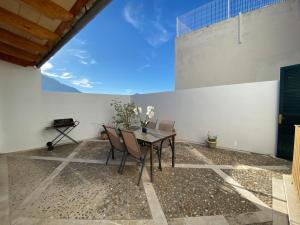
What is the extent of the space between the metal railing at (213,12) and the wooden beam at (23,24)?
20.3 feet

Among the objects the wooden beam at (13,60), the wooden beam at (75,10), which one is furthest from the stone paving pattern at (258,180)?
the wooden beam at (13,60)

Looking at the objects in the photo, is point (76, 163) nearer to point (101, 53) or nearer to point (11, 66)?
point (11, 66)

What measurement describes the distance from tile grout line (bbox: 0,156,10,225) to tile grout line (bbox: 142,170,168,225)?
1699 millimetres

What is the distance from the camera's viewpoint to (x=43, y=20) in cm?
212

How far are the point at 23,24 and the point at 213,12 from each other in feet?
22.2

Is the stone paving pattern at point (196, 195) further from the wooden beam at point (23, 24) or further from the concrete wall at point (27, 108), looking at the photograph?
the concrete wall at point (27, 108)

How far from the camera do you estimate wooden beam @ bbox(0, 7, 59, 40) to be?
1.88 meters

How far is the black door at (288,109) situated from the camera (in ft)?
10.7

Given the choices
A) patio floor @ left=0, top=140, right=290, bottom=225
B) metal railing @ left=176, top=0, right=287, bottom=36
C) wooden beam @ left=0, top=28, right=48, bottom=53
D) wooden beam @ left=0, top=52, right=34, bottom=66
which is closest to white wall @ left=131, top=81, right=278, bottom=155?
patio floor @ left=0, top=140, right=290, bottom=225

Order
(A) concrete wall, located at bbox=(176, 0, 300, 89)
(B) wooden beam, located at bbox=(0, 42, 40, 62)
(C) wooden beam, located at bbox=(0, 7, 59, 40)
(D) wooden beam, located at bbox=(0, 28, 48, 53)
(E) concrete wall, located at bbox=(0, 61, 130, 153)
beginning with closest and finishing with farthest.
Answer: (C) wooden beam, located at bbox=(0, 7, 59, 40) < (D) wooden beam, located at bbox=(0, 28, 48, 53) < (B) wooden beam, located at bbox=(0, 42, 40, 62) < (E) concrete wall, located at bbox=(0, 61, 130, 153) < (A) concrete wall, located at bbox=(176, 0, 300, 89)

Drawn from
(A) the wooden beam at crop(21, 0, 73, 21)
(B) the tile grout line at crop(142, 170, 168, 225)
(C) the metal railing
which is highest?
(C) the metal railing

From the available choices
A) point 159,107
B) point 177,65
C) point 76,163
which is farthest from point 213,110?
point 76,163

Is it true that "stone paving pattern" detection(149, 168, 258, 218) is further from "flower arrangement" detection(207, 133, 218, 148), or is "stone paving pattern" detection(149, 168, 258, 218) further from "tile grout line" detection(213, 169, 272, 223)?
"flower arrangement" detection(207, 133, 218, 148)

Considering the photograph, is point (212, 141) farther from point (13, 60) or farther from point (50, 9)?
point (13, 60)
